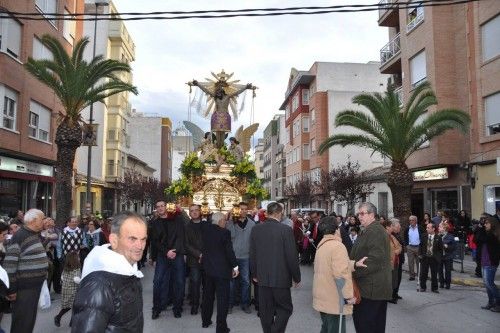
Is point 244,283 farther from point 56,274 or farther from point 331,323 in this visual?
point 56,274

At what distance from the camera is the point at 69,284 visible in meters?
7.94

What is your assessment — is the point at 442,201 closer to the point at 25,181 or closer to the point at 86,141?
the point at 86,141

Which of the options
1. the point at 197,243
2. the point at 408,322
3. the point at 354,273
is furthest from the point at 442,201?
the point at 354,273

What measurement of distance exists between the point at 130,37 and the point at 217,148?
42247 mm

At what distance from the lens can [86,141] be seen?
2112cm

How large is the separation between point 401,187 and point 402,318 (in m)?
11.7

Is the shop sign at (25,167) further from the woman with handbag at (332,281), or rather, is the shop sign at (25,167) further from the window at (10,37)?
the woman with handbag at (332,281)

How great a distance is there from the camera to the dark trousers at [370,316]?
5.61 meters

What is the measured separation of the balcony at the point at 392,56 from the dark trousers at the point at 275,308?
25126 millimetres

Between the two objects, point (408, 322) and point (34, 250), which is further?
point (408, 322)

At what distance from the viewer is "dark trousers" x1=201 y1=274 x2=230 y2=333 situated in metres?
7.26

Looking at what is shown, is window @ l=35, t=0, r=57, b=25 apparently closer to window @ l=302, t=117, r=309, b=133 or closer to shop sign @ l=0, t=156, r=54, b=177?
shop sign @ l=0, t=156, r=54, b=177

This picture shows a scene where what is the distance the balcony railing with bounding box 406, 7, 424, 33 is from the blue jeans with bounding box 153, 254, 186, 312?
21654 mm

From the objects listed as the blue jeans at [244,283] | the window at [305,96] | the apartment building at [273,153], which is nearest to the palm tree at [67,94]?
the blue jeans at [244,283]
